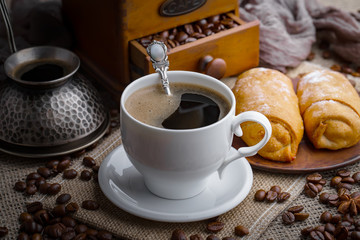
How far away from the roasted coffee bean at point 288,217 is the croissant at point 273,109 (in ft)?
0.65

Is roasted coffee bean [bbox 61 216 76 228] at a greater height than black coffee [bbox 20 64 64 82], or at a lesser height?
lesser

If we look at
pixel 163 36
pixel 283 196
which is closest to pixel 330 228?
pixel 283 196

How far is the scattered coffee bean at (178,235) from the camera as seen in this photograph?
124 centimetres

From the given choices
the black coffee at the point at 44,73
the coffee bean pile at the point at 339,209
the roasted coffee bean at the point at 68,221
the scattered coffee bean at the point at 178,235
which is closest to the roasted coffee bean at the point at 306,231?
the coffee bean pile at the point at 339,209

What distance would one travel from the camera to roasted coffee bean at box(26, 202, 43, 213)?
1.35 metres

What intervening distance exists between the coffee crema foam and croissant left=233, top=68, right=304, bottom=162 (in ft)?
0.81

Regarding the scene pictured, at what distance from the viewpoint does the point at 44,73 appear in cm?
160

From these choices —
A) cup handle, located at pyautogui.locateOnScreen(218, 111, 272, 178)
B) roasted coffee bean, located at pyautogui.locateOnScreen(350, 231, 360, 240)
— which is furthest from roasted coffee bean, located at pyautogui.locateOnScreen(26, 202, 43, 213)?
roasted coffee bean, located at pyautogui.locateOnScreen(350, 231, 360, 240)

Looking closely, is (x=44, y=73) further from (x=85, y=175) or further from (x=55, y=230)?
(x=55, y=230)

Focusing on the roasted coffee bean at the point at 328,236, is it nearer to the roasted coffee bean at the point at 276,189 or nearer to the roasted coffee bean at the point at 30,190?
the roasted coffee bean at the point at 276,189

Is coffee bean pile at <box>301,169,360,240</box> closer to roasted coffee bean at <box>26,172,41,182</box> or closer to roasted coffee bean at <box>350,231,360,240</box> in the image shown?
roasted coffee bean at <box>350,231,360,240</box>

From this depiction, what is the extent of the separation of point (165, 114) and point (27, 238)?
474 mm

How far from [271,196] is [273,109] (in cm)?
29

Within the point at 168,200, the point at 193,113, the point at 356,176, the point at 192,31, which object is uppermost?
the point at 193,113
